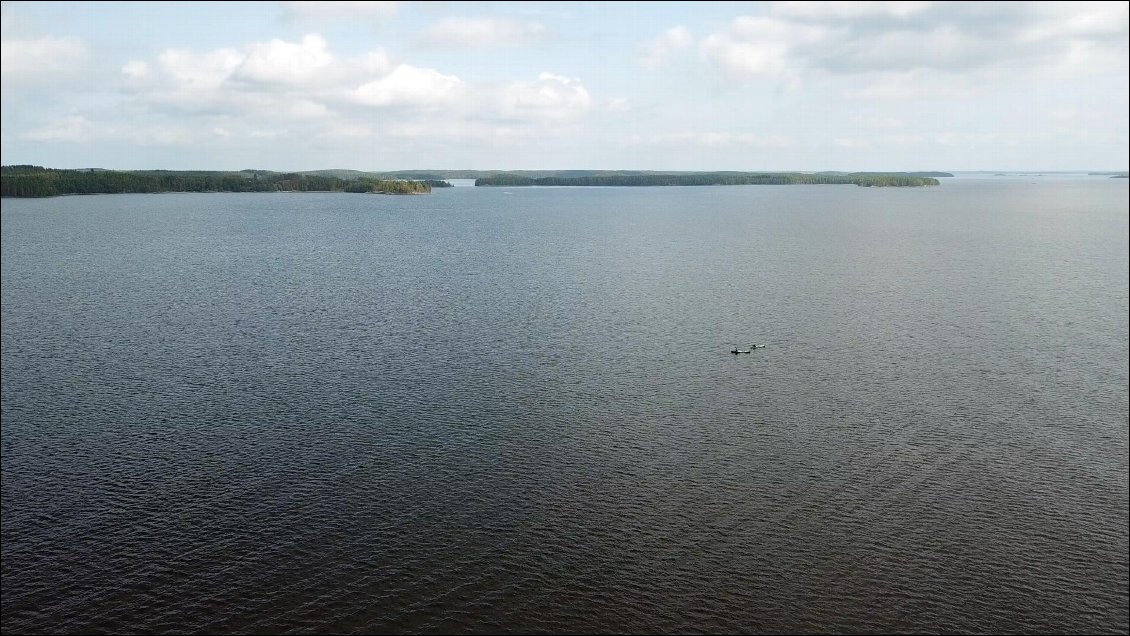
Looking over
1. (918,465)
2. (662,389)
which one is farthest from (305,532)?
(918,465)

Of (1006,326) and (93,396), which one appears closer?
(93,396)

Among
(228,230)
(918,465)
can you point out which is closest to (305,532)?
(918,465)

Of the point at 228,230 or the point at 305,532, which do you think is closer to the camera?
the point at 305,532

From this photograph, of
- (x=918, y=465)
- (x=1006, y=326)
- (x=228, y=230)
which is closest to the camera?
(x=918, y=465)

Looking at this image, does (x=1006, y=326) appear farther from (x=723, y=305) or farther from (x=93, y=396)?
(x=93, y=396)

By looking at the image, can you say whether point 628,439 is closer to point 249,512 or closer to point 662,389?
point 662,389

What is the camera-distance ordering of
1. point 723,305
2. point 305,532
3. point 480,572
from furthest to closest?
point 723,305 < point 305,532 < point 480,572
